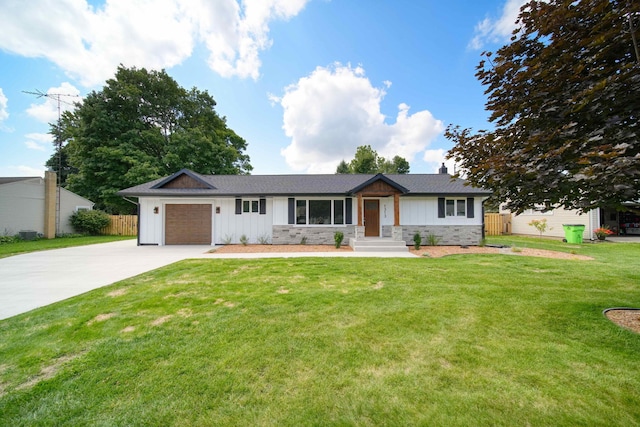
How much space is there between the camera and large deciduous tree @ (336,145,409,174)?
33.0 meters

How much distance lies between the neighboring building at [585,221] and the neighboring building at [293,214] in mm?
5846

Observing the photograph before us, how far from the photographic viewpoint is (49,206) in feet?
52.7

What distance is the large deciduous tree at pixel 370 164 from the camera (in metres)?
33.0

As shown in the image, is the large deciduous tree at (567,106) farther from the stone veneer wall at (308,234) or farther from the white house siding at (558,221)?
the white house siding at (558,221)

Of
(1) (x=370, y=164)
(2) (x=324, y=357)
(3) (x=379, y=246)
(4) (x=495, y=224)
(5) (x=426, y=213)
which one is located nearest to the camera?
(2) (x=324, y=357)

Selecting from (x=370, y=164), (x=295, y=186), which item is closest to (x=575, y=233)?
(x=295, y=186)

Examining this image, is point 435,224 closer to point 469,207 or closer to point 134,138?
point 469,207

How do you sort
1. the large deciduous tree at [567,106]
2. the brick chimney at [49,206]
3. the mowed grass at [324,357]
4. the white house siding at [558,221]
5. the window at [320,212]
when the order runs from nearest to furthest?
the mowed grass at [324,357] < the large deciduous tree at [567,106] < the window at [320,212] < the white house siding at [558,221] < the brick chimney at [49,206]

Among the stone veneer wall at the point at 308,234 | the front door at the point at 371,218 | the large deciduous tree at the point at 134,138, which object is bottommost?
the stone veneer wall at the point at 308,234

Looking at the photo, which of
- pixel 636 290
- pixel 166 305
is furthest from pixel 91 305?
pixel 636 290

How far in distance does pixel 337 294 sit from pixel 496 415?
2.97 meters

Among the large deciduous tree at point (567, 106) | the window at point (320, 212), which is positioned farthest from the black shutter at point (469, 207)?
the large deciduous tree at point (567, 106)

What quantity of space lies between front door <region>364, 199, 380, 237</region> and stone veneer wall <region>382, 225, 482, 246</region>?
0.75m

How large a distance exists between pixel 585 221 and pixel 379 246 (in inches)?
536
